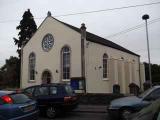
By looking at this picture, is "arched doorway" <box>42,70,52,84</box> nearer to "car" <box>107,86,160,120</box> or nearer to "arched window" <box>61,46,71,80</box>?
"arched window" <box>61,46,71,80</box>

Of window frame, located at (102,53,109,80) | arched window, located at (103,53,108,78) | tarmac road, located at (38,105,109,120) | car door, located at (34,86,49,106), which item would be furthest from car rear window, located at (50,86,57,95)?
arched window, located at (103,53,108,78)

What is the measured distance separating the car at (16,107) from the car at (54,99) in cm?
365

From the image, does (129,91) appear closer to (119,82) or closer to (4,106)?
(119,82)

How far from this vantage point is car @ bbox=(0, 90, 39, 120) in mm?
9969

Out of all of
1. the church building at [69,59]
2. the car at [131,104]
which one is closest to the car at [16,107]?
the car at [131,104]

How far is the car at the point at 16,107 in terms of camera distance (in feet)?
32.7

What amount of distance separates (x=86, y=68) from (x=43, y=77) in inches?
257

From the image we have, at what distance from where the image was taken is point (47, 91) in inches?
599

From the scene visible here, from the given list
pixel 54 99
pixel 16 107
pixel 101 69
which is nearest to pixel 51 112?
pixel 54 99

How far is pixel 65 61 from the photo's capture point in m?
34.7

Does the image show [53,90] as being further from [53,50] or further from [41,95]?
[53,50]

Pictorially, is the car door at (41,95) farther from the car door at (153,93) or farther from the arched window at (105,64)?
the arched window at (105,64)

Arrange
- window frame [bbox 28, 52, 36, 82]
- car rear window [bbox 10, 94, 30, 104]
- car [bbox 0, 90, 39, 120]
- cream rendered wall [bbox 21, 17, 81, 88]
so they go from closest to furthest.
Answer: car [bbox 0, 90, 39, 120], car rear window [bbox 10, 94, 30, 104], cream rendered wall [bbox 21, 17, 81, 88], window frame [bbox 28, 52, 36, 82]

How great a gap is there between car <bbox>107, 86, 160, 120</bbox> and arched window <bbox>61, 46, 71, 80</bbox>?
845 inches
